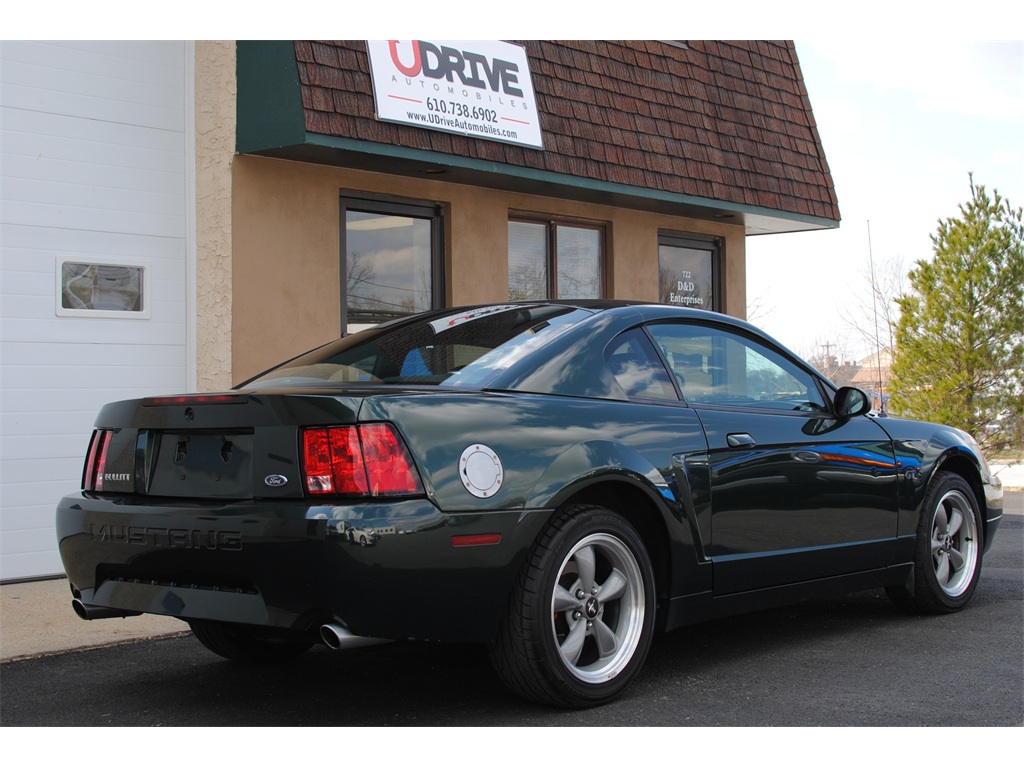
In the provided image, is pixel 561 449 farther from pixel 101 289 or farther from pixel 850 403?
pixel 101 289

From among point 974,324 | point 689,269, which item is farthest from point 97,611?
point 974,324

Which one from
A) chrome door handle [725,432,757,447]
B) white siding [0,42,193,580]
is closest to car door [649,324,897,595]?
chrome door handle [725,432,757,447]

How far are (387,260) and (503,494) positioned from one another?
5.60 m

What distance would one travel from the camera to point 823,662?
15.8 feet

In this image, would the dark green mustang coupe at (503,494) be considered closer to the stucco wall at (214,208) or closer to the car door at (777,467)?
the car door at (777,467)

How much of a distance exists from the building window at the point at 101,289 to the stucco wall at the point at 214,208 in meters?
0.42

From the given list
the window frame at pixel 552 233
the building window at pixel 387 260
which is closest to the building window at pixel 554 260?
the window frame at pixel 552 233

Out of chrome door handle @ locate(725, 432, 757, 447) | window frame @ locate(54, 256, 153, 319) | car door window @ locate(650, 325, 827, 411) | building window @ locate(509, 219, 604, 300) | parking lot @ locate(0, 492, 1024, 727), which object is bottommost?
parking lot @ locate(0, 492, 1024, 727)

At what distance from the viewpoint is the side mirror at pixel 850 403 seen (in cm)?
529

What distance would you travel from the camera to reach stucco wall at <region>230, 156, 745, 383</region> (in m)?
7.96

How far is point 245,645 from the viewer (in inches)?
192

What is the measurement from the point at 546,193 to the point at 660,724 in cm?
683

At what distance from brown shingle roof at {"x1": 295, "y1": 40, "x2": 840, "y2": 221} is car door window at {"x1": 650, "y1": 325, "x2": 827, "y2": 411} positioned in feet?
12.1

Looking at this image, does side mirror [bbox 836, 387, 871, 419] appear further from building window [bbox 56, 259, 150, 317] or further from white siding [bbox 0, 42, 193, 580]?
building window [bbox 56, 259, 150, 317]
